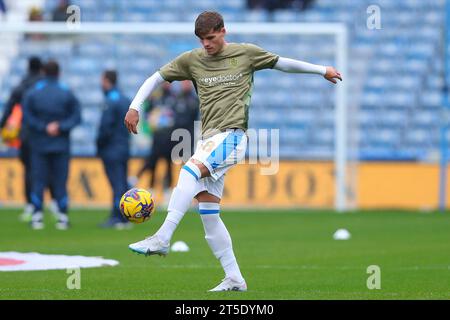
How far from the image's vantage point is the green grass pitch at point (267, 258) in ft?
29.6

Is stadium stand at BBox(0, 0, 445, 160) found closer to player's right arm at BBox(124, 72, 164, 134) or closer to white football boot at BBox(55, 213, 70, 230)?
white football boot at BBox(55, 213, 70, 230)

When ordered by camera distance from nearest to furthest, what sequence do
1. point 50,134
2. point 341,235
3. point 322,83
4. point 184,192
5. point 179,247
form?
point 184,192 < point 179,247 < point 341,235 < point 50,134 < point 322,83

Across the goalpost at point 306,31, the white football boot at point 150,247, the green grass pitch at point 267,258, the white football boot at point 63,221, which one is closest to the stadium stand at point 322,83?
the goalpost at point 306,31

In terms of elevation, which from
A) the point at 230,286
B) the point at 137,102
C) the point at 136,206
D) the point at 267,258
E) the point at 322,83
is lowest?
the point at 230,286

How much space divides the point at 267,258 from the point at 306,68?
389 centimetres

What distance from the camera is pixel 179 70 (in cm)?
920

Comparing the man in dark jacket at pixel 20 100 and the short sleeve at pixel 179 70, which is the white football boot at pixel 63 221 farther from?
the short sleeve at pixel 179 70

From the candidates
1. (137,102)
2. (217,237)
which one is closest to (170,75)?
(137,102)

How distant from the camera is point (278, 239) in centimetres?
1528

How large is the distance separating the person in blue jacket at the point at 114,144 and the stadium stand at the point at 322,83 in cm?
541

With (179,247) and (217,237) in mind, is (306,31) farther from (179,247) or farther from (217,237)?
(217,237)

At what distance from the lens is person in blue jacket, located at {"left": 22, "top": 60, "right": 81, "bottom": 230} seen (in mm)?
16656

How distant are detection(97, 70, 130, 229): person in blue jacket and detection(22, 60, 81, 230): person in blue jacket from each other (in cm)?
55
